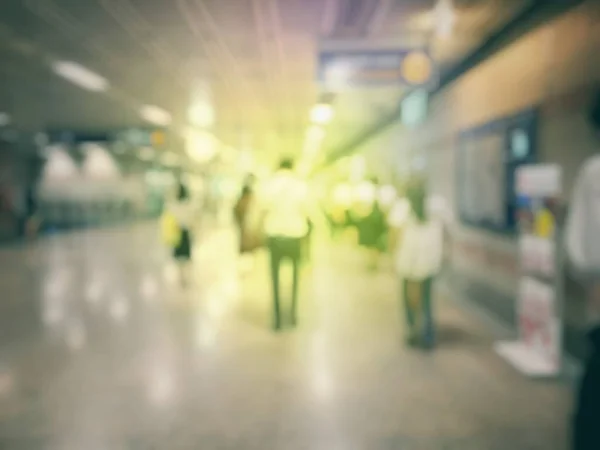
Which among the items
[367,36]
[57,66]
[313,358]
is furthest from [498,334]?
[57,66]

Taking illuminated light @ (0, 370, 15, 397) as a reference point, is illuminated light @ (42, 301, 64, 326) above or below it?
below

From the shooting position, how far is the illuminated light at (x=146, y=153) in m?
31.5

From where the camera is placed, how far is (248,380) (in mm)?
4723

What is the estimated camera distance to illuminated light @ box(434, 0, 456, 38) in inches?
251

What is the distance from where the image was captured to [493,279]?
7.48 metres

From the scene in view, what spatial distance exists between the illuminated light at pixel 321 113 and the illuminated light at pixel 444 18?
6.61m

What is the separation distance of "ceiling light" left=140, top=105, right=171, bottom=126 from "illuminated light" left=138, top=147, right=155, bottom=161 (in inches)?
513

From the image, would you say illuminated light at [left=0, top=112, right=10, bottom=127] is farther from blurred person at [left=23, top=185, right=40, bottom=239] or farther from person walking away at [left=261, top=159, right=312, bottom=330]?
person walking away at [left=261, top=159, right=312, bottom=330]

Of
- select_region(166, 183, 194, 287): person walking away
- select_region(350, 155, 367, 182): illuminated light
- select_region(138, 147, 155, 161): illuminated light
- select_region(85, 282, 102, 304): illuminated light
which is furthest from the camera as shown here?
select_region(138, 147, 155, 161): illuminated light

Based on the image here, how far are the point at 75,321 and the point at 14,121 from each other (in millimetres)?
13144

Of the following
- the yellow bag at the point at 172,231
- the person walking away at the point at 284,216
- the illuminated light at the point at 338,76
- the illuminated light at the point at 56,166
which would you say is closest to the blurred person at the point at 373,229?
the yellow bag at the point at 172,231

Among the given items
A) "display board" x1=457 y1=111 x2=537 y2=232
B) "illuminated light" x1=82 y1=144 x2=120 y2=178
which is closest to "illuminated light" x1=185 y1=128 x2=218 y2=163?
"illuminated light" x1=82 y1=144 x2=120 y2=178

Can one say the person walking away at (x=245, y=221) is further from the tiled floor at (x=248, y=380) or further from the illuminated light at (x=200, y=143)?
the illuminated light at (x=200, y=143)

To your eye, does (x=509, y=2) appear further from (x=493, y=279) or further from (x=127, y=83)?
(x=127, y=83)
